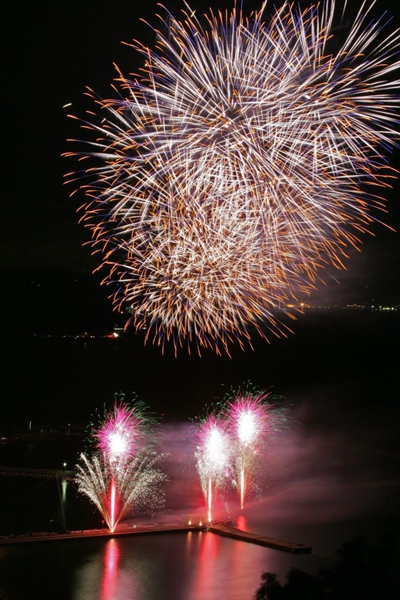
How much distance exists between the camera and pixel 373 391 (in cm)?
6850

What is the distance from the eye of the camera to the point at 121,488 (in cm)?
1833

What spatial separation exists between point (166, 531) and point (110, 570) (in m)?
2.31

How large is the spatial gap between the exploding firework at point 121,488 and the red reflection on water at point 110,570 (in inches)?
91.0

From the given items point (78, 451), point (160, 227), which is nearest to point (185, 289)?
point (160, 227)

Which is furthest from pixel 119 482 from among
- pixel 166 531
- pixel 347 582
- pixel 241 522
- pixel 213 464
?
pixel 347 582

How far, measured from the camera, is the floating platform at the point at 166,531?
11852 millimetres

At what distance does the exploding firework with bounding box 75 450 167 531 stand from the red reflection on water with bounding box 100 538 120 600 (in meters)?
2.31

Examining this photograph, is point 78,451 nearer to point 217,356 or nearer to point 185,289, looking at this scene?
point 185,289

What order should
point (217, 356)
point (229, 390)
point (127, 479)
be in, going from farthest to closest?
point (217, 356) < point (229, 390) < point (127, 479)

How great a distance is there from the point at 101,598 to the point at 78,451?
18822 mm

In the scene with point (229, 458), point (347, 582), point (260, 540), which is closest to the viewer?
point (347, 582)

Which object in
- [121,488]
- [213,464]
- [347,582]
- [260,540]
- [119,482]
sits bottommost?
[347,582]

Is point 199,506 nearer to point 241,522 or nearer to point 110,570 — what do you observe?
point 241,522

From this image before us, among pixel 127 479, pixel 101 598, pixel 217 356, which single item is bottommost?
pixel 101 598
